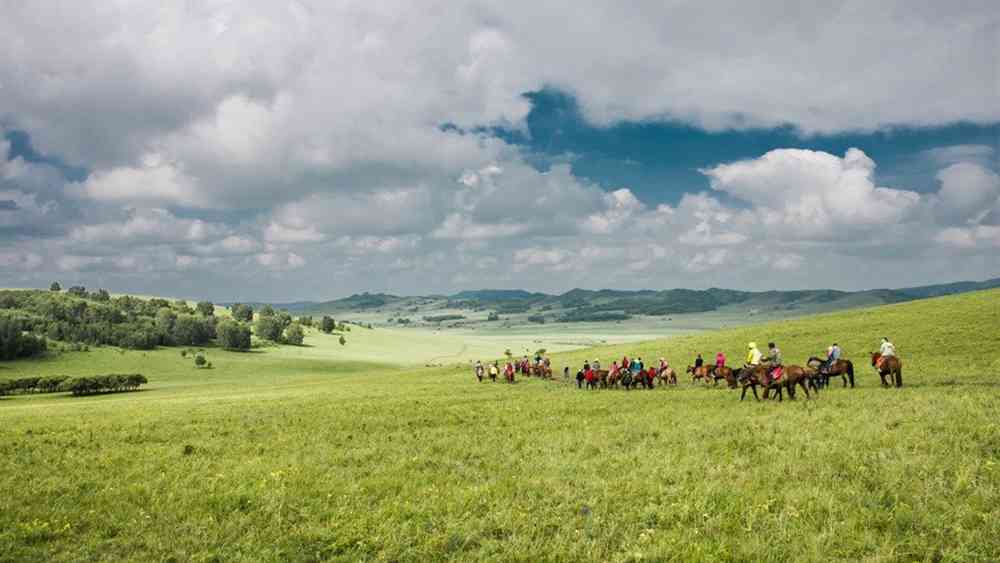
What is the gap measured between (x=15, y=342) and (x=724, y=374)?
546 ft

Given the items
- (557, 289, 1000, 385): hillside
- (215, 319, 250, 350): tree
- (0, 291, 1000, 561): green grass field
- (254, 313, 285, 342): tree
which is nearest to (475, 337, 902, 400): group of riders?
(557, 289, 1000, 385): hillside

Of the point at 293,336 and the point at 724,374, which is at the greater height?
the point at 724,374

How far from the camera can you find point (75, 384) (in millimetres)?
84625

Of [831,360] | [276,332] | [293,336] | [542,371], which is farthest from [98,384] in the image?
[293,336]

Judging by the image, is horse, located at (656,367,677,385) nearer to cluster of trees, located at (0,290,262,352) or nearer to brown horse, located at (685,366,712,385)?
brown horse, located at (685,366,712,385)

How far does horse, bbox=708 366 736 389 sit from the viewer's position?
3672 cm

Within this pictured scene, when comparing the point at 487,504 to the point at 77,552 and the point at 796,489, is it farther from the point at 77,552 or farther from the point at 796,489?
the point at 77,552

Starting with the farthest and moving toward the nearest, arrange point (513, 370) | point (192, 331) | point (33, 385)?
1. point (192, 331)
2. point (33, 385)
3. point (513, 370)

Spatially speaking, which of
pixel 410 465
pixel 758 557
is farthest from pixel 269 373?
pixel 758 557

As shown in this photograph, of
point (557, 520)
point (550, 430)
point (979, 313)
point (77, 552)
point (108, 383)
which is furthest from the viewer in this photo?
point (108, 383)

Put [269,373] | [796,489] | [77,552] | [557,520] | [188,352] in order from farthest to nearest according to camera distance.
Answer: [188,352]
[269,373]
[796,489]
[557,520]
[77,552]

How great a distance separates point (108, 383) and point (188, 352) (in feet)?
251

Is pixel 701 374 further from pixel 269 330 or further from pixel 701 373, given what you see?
pixel 269 330

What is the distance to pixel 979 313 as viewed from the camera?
5416 centimetres
